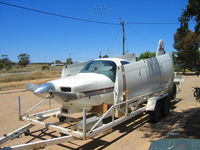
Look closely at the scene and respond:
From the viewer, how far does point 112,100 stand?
5770 millimetres

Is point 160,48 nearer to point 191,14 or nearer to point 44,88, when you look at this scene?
point 191,14

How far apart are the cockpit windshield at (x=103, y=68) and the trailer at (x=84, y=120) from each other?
0.75m

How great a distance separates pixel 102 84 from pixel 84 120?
153 centimetres

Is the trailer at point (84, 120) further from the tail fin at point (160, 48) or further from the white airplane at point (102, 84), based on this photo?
the tail fin at point (160, 48)

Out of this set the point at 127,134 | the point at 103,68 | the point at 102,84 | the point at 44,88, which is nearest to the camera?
the point at 44,88

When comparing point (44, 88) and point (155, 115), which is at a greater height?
point (44, 88)

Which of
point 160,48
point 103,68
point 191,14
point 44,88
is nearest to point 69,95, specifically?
point 44,88

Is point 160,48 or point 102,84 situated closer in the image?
point 102,84

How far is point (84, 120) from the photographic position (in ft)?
13.5

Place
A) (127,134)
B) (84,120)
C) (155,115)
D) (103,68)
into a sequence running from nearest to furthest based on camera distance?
1. (84,120)
2. (127,134)
3. (103,68)
4. (155,115)

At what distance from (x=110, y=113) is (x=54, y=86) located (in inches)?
65.4

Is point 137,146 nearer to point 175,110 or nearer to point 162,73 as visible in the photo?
point 162,73

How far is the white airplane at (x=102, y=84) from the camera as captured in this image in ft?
15.4

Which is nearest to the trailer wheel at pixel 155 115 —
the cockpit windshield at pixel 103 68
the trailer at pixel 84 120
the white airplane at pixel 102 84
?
the trailer at pixel 84 120
